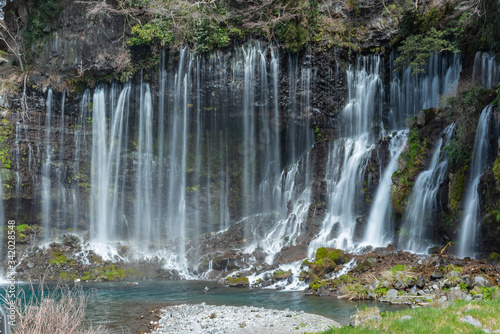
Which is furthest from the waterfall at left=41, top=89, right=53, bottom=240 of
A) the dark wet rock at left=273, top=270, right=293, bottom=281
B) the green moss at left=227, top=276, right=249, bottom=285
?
the dark wet rock at left=273, top=270, right=293, bottom=281

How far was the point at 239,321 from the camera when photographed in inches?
381

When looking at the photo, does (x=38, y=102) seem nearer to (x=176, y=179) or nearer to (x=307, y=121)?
(x=176, y=179)

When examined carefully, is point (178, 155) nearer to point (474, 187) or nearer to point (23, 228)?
point (23, 228)

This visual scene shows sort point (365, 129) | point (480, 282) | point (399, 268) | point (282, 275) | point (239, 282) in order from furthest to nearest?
point (365, 129) < point (239, 282) < point (282, 275) < point (399, 268) < point (480, 282)

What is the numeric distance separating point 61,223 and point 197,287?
1094 centimetres

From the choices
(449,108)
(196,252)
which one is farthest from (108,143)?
(449,108)

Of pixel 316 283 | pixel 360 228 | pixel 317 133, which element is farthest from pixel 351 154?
pixel 316 283

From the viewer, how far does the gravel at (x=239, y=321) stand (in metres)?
8.81

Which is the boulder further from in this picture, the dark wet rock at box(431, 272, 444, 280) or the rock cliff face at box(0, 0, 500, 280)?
the rock cliff face at box(0, 0, 500, 280)

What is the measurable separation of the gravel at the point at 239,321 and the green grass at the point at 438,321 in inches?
85.6

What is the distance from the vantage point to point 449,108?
54.1 ft

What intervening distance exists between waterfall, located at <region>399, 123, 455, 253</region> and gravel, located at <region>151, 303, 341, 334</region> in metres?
7.36

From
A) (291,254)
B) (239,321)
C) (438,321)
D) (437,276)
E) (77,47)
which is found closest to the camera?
(438,321)

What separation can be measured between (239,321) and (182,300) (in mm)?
4244
